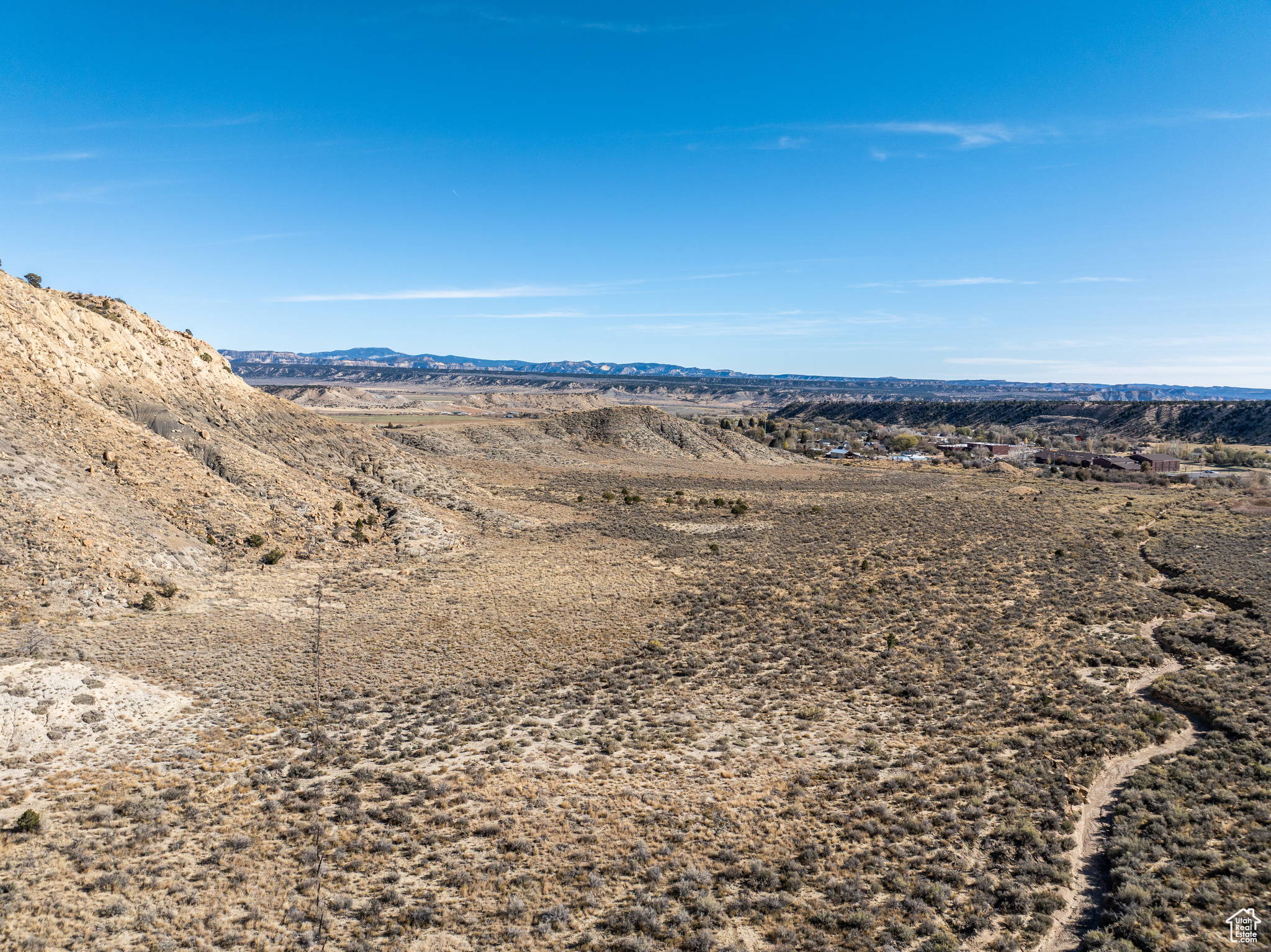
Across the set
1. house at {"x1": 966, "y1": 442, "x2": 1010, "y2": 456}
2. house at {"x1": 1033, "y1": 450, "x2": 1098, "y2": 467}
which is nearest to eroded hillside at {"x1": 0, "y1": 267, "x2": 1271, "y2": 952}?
house at {"x1": 1033, "y1": 450, "x2": 1098, "y2": 467}

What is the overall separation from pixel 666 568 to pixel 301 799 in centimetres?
2598

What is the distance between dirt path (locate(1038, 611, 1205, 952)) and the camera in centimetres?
1159

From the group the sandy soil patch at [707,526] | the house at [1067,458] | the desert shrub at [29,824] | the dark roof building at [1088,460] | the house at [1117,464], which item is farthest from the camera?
the house at [1067,458]

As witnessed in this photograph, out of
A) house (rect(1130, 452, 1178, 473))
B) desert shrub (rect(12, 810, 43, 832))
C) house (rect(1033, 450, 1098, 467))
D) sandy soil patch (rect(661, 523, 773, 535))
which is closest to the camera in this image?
desert shrub (rect(12, 810, 43, 832))

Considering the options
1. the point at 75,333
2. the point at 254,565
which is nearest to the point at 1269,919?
the point at 254,565

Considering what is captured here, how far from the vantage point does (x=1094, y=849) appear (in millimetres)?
13828

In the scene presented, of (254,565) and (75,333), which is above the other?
(75,333)

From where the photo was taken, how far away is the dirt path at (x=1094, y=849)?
11586 mm

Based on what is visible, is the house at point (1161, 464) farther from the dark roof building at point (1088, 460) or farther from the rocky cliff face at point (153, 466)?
the rocky cliff face at point (153, 466)

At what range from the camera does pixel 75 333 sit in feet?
122

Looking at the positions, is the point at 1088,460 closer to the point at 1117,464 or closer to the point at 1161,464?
the point at 1117,464

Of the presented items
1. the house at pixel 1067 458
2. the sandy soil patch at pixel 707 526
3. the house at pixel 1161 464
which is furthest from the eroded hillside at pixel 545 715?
the house at pixel 1067 458

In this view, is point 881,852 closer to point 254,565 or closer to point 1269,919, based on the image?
point 1269,919

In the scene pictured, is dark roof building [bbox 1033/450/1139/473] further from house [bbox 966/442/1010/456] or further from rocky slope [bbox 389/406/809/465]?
rocky slope [bbox 389/406/809/465]
